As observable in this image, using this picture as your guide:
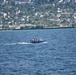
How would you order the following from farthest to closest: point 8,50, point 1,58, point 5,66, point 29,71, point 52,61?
point 8,50
point 1,58
point 52,61
point 5,66
point 29,71

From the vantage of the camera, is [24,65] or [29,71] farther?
[24,65]

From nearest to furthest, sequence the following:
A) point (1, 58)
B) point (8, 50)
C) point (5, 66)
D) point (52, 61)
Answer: point (5, 66) → point (52, 61) → point (1, 58) → point (8, 50)

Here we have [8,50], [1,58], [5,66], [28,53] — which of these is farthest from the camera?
[8,50]

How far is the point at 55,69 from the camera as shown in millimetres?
79750

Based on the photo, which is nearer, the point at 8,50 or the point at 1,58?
the point at 1,58

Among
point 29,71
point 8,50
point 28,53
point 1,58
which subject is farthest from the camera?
point 8,50

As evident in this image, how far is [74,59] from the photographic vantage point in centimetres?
9050

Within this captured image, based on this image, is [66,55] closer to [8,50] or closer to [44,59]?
[44,59]

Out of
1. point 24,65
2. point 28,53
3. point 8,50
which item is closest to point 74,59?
point 24,65

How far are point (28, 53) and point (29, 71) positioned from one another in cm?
2780

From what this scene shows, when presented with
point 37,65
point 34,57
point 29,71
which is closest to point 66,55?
point 34,57

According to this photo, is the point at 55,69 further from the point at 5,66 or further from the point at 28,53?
the point at 28,53

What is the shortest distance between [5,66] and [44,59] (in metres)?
10.5

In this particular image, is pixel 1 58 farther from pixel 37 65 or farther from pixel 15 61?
pixel 37 65
